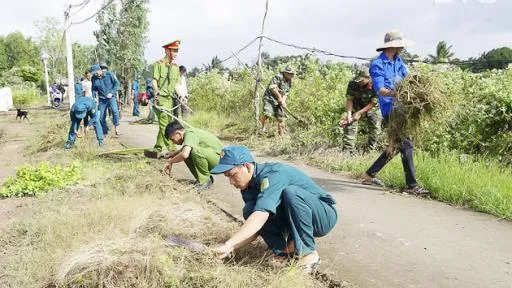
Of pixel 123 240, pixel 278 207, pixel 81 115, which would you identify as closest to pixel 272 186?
pixel 278 207

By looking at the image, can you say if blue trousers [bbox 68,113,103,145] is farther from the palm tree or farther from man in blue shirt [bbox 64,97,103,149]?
the palm tree

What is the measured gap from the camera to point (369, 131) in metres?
7.71

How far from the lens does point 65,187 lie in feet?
19.9

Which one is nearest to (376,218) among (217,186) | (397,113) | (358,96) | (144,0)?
(397,113)

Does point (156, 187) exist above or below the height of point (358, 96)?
below

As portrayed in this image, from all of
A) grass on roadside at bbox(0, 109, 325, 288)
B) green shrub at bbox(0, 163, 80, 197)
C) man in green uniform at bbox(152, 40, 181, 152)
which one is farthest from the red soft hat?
green shrub at bbox(0, 163, 80, 197)

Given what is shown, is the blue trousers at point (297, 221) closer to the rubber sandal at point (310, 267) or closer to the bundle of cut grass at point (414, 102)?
the rubber sandal at point (310, 267)

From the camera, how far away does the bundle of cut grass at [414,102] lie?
5.24 meters

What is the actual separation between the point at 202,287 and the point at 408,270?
1.44m

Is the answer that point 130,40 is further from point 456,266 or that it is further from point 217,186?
point 456,266

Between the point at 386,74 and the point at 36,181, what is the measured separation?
4357mm

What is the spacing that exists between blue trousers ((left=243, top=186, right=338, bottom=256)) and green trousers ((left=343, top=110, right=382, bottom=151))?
4.40 m

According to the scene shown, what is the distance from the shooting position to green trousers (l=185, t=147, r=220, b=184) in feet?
18.8

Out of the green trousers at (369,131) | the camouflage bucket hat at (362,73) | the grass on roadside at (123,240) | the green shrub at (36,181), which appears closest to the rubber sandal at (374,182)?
the green trousers at (369,131)
